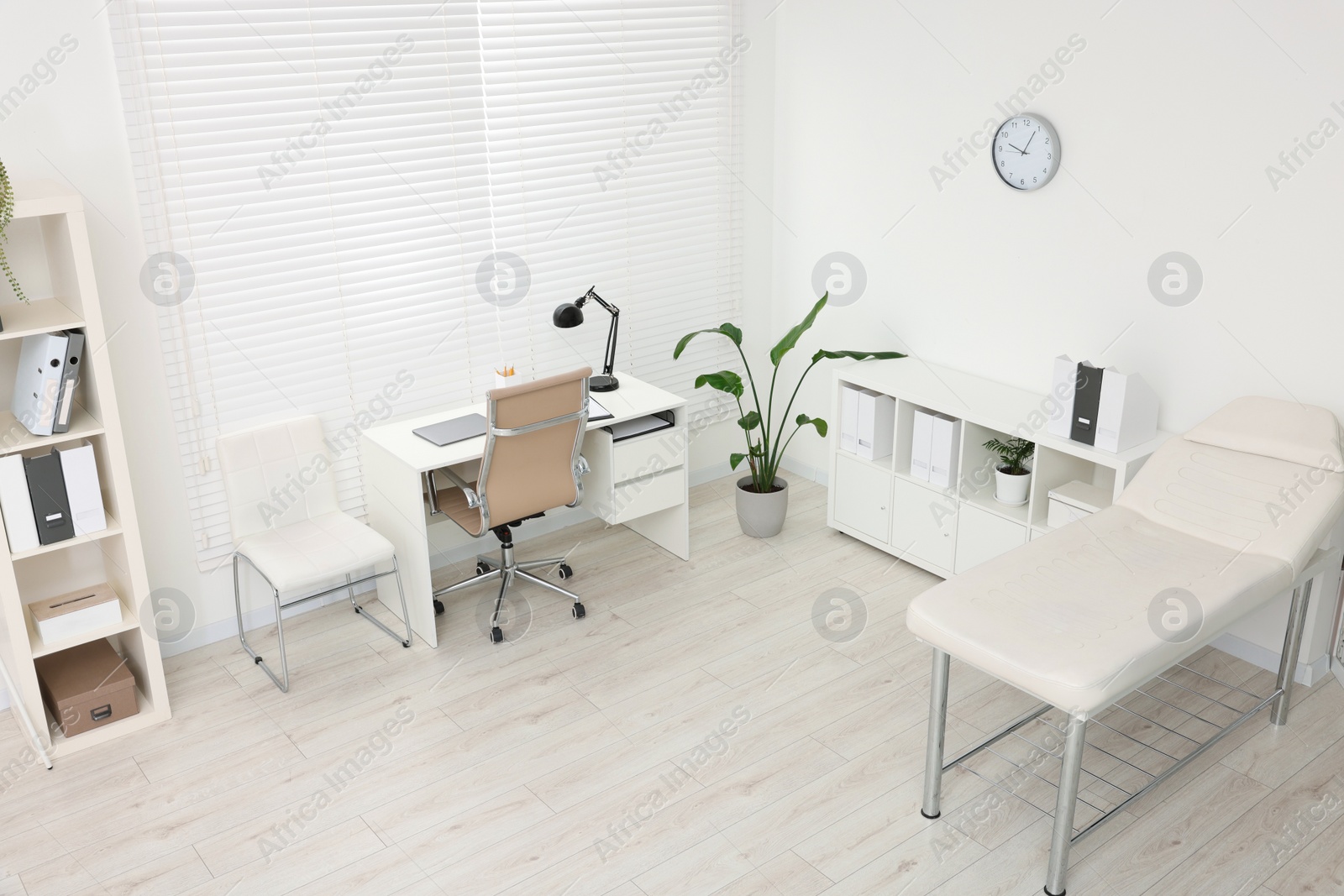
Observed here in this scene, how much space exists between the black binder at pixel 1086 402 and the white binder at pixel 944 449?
1.61ft

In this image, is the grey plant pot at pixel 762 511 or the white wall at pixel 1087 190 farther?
the grey plant pot at pixel 762 511

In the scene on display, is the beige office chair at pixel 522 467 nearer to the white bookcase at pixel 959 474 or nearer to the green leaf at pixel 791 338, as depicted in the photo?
the green leaf at pixel 791 338

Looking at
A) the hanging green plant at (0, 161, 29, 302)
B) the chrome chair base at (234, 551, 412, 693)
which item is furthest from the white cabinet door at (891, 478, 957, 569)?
the hanging green plant at (0, 161, 29, 302)

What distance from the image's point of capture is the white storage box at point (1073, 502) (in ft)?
12.2

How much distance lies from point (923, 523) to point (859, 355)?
0.73 metres

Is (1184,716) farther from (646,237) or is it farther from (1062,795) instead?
(646,237)

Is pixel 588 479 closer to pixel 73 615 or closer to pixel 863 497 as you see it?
pixel 863 497

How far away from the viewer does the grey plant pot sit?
4.65 metres

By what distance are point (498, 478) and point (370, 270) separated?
96cm

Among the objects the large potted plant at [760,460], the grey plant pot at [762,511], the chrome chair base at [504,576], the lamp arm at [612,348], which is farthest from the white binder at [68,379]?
the grey plant pot at [762,511]

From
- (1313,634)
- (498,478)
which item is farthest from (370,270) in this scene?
→ (1313,634)

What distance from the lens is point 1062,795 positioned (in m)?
2.67

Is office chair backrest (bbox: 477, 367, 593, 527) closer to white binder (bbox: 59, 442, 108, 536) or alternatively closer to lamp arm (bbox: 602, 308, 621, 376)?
lamp arm (bbox: 602, 308, 621, 376)

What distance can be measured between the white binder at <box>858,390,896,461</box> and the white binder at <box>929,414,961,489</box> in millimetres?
233
